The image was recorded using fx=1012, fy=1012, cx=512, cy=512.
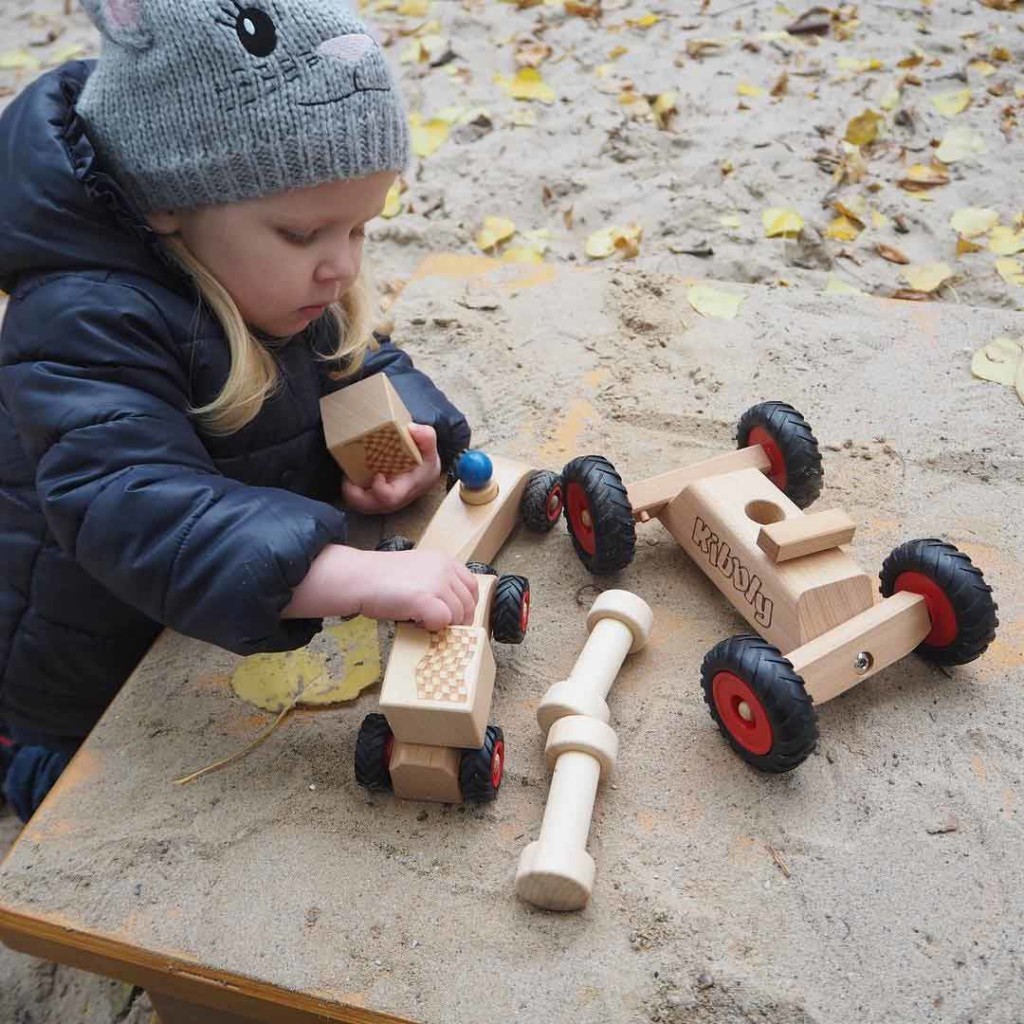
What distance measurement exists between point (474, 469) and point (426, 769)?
1.26 ft

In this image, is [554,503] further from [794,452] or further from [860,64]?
[860,64]

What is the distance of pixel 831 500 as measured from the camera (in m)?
1.33

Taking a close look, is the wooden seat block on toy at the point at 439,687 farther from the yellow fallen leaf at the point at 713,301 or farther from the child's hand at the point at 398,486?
the yellow fallen leaf at the point at 713,301

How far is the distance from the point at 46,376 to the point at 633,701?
676mm

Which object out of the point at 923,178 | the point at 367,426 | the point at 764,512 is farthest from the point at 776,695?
the point at 923,178

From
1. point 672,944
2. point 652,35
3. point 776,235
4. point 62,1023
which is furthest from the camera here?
point 652,35

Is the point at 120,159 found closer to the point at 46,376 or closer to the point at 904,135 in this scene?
the point at 46,376

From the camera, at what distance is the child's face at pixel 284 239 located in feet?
3.26

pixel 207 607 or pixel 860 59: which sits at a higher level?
pixel 207 607

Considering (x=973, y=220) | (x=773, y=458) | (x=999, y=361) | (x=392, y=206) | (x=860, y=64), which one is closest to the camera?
(x=773, y=458)

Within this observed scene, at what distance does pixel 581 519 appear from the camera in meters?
1.22

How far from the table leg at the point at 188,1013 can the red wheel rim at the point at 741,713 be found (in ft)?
1.79

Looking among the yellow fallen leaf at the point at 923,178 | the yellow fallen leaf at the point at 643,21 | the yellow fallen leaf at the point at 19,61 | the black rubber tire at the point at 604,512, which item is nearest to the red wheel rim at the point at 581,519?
the black rubber tire at the point at 604,512

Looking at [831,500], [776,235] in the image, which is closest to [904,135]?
[776,235]
